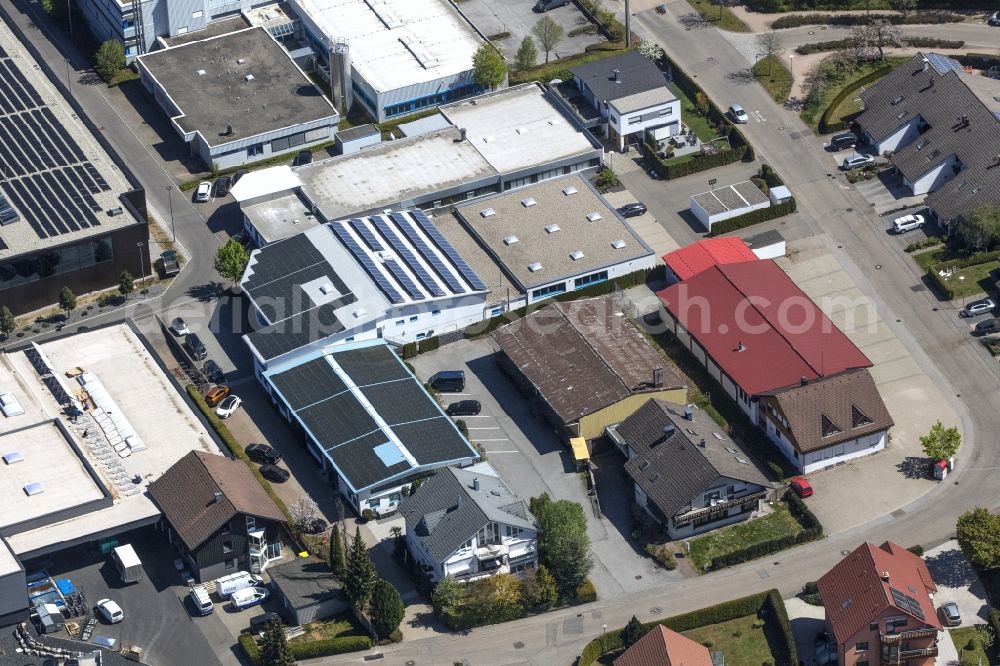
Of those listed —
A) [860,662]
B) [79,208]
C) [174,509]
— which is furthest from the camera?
[79,208]

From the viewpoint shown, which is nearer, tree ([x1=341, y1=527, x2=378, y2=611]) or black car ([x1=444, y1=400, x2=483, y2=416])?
tree ([x1=341, y1=527, x2=378, y2=611])

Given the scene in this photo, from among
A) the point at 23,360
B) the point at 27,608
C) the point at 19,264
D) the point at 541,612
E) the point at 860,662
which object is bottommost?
the point at 860,662

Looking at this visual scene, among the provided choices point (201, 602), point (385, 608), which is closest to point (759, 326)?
point (385, 608)

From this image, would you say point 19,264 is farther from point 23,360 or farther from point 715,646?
point 715,646

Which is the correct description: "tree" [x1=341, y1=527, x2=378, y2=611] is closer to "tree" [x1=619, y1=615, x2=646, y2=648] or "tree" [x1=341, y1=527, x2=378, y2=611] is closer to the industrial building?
"tree" [x1=619, y1=615, x2=646, y2=648]

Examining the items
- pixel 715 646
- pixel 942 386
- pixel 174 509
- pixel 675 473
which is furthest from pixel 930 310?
pixel 174 509

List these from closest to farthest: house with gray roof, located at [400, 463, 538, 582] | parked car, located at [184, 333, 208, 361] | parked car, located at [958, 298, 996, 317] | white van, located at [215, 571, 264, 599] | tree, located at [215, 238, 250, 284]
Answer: house with gray roof, located at [400, 463, 538, 582]
white van, located at [215, 571, 264, 599]
parked car, located at [184, 333, 208, 361]
parked car, located at [958, 298, 996, 317]
tree, located at [215, 238, 250, 284]

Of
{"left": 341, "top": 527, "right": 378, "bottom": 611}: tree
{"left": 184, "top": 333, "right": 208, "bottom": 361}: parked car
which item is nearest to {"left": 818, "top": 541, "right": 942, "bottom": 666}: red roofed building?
{"left": 341, "top": 527, "right": 378, "bottom": 611}: tree
